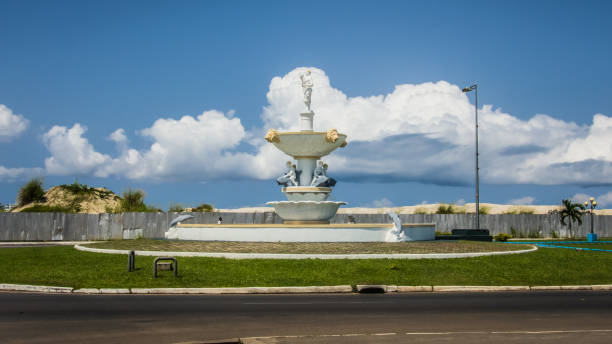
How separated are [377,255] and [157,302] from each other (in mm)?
9369

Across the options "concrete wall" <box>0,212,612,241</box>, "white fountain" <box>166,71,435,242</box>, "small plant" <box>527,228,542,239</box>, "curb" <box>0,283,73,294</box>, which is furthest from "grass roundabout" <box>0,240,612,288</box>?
"small plant" <box>527,228,542,239</box>

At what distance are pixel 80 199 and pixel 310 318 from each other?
5869 cm

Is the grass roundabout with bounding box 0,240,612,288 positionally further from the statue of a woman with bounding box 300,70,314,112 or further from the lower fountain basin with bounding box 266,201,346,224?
the statue of a woman with bounding box 300,70,314,112

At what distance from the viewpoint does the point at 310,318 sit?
34.2 ft

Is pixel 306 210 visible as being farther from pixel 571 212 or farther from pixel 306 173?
pixel 571 212

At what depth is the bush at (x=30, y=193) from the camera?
59750mm

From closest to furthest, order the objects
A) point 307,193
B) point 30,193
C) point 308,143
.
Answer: point 307,193 < point 308,143 < point 30,193

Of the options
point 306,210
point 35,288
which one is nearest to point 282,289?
point 35,288

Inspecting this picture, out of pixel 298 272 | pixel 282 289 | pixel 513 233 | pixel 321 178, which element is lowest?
pixel 282 289

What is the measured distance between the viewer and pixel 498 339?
8531 mm

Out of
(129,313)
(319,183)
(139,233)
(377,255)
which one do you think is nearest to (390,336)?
(129,313)

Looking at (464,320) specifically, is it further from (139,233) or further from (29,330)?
(139,233)

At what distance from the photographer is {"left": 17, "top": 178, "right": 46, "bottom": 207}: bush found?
59750 mm

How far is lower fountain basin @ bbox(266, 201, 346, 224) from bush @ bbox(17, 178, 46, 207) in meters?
41.2
